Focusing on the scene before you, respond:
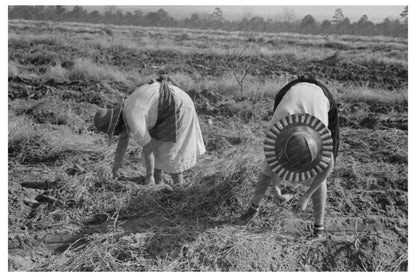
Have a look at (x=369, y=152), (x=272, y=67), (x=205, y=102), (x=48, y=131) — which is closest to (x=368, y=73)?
(x=272, y=67)

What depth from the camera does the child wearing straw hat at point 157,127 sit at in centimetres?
396

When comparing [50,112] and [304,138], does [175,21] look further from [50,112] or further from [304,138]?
[304,138]

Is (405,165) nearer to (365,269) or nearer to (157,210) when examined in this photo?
(365,269)

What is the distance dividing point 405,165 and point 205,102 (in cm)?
368

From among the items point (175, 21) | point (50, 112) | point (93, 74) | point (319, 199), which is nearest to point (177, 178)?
point (319, 199)

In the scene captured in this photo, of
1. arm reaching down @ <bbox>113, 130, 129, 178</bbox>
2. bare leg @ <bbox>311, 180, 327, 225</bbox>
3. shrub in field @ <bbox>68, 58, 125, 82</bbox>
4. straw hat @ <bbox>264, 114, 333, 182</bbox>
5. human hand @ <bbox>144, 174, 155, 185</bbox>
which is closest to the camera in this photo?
straw hat @ <bbox>264, 114, 333, 182</bbox>

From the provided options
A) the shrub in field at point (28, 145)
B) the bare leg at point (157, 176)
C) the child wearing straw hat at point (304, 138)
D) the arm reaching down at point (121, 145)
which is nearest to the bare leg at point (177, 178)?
the bare leg at point (157, 176)

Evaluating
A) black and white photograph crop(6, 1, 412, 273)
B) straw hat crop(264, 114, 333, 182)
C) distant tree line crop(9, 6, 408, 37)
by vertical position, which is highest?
distant tree line crop(9, 6, 408, 37)

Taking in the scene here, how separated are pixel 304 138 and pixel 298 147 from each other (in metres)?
0.07

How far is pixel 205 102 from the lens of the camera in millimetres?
8156

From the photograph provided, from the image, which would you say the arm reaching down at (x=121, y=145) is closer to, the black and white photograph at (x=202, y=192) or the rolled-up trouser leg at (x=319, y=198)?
the black and white photograph at (x=202, y=192)

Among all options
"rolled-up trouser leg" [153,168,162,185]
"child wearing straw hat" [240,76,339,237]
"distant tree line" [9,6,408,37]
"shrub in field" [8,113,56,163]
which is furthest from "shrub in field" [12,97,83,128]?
"distant tree line" [9,6,408,37]

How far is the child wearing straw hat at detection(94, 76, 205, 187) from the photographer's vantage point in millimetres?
3957

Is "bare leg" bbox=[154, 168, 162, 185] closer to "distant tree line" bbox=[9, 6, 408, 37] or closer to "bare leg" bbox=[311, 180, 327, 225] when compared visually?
"bare leg" bbox=[311, 180, 327, 225]
